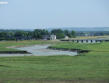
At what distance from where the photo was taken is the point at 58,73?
16766 mm

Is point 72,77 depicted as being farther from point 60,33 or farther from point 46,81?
point 60,33

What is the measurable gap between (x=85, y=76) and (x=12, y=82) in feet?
13.1

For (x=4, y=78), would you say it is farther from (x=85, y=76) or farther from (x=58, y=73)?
(x=85, y=76)

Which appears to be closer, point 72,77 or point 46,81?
point 46,81

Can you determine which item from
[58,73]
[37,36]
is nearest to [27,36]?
[37,36]

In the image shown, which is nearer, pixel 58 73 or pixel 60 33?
pixel 58 73

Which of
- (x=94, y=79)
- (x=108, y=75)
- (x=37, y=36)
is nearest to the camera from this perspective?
(x=94, y=79)

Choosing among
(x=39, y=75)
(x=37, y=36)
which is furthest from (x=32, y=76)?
(x=37, y=36)

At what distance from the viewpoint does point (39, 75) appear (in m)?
16.2

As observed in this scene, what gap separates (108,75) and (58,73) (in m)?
2.79

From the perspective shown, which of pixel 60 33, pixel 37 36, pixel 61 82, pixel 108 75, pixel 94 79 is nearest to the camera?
pixel 61 82

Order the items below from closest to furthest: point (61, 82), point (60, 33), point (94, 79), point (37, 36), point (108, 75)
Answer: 1. point (61, 82)
2. point (94, 79)
3. point (108, 75)
4. point (37, 36)
5. point (60, 33)

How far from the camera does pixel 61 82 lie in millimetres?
13945

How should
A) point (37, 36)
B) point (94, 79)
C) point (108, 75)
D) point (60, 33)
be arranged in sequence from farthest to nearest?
point (60, 33)
point (37, 36)
point (108, 75)
point (94, 79)
